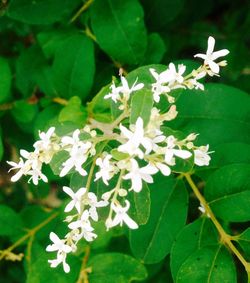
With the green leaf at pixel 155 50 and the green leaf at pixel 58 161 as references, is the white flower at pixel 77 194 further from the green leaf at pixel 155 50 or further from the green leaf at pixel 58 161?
the green leaf at pixel 155 50

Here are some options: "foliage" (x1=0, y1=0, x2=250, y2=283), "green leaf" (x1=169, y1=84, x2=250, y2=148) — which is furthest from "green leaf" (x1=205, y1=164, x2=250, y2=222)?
"green leaf" (x1=169, y1=84, x2=250, y2=148)

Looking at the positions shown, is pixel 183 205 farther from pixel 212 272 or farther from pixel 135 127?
pixel 135 127

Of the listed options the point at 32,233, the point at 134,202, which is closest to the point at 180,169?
the point at 134,202

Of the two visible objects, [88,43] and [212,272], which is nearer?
[212,272]

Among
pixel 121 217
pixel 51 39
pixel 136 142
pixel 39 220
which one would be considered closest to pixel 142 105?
pixel 136 142

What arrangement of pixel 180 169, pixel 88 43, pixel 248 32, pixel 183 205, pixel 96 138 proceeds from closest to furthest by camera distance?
pixel 96 138 < pixel 180 169 < pixel 183 205 < pixel 88 43 < pixel 248 32

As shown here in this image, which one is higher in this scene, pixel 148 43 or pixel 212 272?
pixel 148 43

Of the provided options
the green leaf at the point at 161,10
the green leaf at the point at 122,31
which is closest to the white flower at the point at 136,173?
the green leaf at the point at 122,31

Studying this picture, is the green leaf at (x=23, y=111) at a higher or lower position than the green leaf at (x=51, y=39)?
lower
